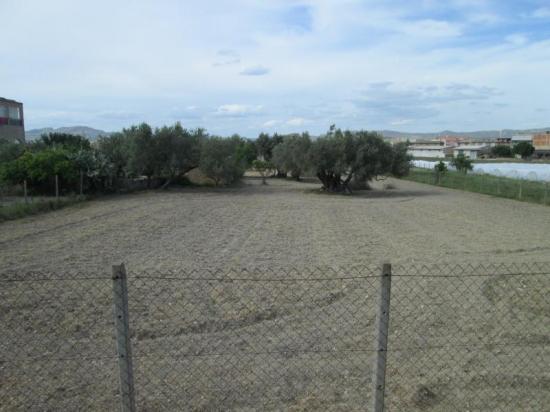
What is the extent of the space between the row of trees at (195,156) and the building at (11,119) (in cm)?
3150

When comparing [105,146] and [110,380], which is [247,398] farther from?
[105,146]

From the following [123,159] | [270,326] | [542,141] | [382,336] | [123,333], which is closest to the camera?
[123,333]

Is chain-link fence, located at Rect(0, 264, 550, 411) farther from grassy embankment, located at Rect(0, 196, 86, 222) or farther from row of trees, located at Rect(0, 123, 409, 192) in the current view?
row of trees, located at Rect(0, 123, 409, 192)

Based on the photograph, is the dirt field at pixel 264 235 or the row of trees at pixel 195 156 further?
the row of trees at pixel 195 156

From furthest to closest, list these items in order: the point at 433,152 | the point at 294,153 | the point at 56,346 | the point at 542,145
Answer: the point at 433,152 < the point at 542,145 < the point at 294,153 < the point at 56,346

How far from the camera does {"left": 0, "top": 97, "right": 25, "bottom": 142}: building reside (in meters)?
60.1

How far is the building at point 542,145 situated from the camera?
128 meters

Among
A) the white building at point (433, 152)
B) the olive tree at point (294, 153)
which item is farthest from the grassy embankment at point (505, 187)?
the white building at point (433, 152)

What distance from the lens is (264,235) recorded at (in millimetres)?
14492

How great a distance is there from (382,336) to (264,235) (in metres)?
11.1

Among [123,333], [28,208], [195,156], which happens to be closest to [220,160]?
[195,156]

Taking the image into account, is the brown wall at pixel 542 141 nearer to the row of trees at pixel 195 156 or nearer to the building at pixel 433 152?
the building at pixel 433 152

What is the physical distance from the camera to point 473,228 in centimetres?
1655

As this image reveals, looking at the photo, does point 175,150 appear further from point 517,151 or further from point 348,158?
point 517,151
